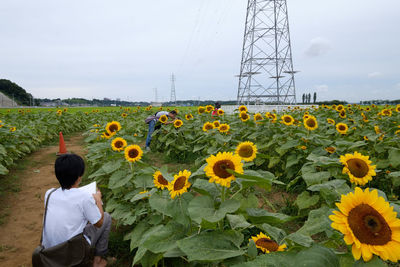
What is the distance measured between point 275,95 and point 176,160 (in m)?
21.1

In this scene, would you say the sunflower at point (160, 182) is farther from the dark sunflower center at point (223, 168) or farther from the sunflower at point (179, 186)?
the dark sunflower center at point (223, 168)

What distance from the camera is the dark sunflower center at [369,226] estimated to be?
0.90 meters

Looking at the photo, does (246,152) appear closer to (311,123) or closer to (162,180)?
(162,180)

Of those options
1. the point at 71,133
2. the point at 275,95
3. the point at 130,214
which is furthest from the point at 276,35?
the point at 130,214

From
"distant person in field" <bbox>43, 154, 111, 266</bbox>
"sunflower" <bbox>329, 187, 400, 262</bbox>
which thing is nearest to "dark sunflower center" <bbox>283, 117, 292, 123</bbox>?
"distant person in field" <bbox>43, 154, 111, 266</bbox>

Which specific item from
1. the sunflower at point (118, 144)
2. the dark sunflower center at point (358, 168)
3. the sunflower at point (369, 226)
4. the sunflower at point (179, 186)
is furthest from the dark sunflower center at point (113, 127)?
the sunflower at point (369, 226)

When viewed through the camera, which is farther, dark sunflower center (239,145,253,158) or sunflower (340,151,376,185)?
dark sunflower center (239,145,253,158)

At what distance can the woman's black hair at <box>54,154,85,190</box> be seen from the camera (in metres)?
2.28

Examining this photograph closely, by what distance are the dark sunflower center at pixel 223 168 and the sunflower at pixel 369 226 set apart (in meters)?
0.59

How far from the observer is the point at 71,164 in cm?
229

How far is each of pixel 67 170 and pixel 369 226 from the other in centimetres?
225

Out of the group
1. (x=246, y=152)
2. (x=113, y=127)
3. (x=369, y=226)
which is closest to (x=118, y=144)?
(x=113, y=127)

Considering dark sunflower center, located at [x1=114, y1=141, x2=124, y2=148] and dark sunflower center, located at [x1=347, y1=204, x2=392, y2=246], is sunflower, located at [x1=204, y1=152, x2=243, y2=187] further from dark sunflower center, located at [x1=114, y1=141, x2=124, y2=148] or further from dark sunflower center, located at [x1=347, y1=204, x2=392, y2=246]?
dark sunflower center, located at [x1=114, y1=141, x2=124, y2=148]

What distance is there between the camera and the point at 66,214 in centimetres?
227
